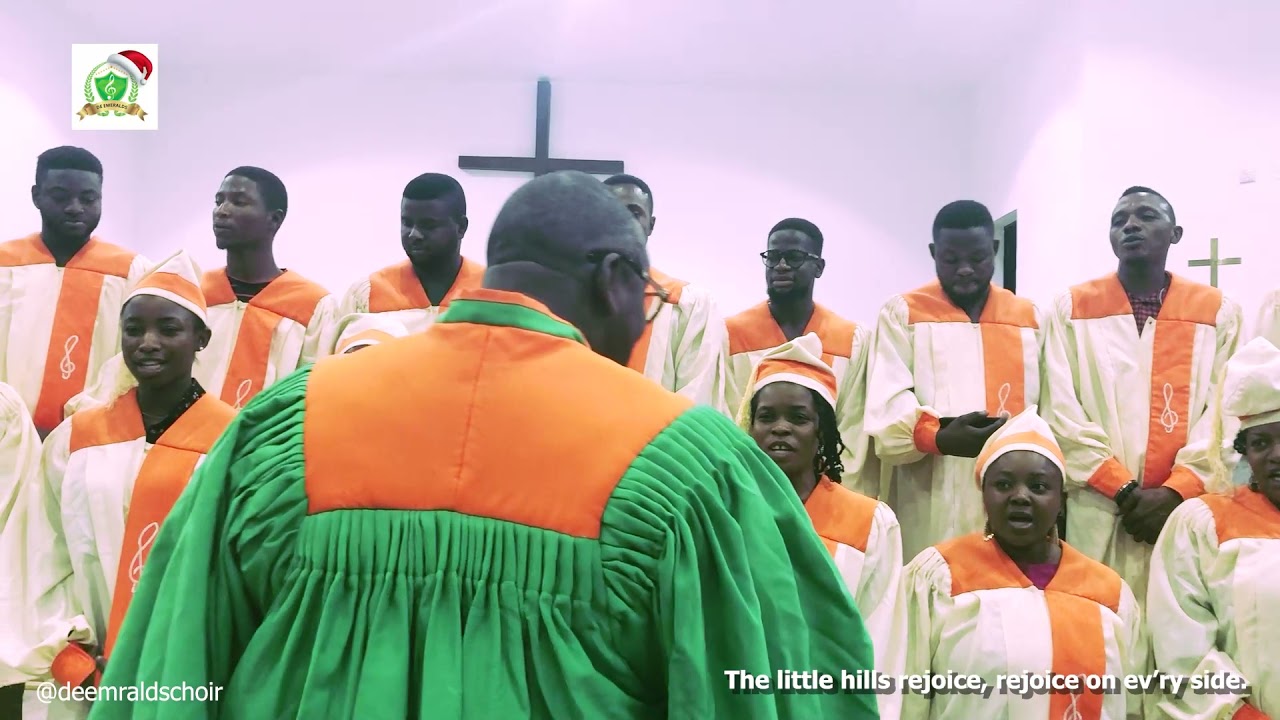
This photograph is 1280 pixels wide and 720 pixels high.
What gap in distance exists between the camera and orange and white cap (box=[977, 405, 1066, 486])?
3613 mm

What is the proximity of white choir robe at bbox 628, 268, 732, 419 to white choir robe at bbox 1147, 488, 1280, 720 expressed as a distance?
1791 millimetres

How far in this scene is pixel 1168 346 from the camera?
4.37 metres

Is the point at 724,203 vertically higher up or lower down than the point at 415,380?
higher up

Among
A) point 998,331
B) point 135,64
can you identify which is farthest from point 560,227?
point 135,64

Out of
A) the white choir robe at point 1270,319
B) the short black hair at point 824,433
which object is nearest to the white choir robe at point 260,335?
the short black hair at point 824,433

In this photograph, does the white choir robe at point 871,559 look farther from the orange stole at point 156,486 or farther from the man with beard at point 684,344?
the orange stole at point 156,486

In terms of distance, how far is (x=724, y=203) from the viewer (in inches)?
358

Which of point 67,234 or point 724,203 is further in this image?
point 724,203

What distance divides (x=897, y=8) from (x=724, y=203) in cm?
221

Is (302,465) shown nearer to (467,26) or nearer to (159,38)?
(467,26)

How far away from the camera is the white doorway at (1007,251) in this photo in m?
8.38

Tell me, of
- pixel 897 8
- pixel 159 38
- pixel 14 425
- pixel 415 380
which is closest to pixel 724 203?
pixel 897 8

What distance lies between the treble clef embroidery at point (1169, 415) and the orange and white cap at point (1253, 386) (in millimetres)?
414

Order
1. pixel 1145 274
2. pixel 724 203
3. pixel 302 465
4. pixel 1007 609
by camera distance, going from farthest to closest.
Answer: pixel 724 203 < pixel 1145 274 < pixel 1007 609 < pixel 302 465
